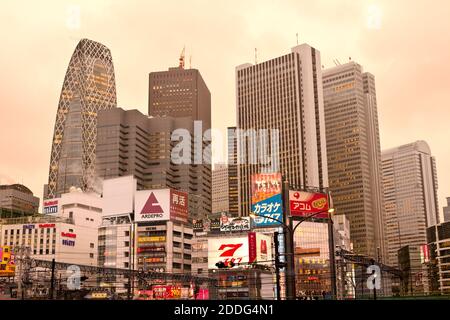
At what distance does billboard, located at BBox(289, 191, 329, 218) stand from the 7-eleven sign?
105 feet

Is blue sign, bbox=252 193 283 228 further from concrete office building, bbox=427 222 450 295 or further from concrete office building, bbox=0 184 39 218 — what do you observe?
concrete office building, bbox=0 184 39 218

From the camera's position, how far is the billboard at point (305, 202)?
101188mm

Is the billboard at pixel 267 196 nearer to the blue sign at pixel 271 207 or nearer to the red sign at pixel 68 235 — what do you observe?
the blue sign at pixel 271 207

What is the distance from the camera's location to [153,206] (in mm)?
122875

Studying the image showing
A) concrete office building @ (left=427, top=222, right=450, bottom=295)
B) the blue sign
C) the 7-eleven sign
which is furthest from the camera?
concrete office building @ (left=427, top=222, right=450, bottom=295)

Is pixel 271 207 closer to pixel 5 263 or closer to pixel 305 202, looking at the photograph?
pixel 305 202

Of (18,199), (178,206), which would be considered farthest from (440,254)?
(18,199)

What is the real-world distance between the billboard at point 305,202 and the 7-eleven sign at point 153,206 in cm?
3191

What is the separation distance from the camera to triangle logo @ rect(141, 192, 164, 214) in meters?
122

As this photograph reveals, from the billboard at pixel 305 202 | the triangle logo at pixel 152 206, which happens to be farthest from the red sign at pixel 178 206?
the billboard at pixel 305 202

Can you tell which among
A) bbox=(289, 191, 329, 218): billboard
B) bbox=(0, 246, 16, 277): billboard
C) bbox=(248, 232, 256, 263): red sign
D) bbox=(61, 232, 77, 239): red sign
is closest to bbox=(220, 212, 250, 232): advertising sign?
bbox=(289, 191, 329, 218): billboard
